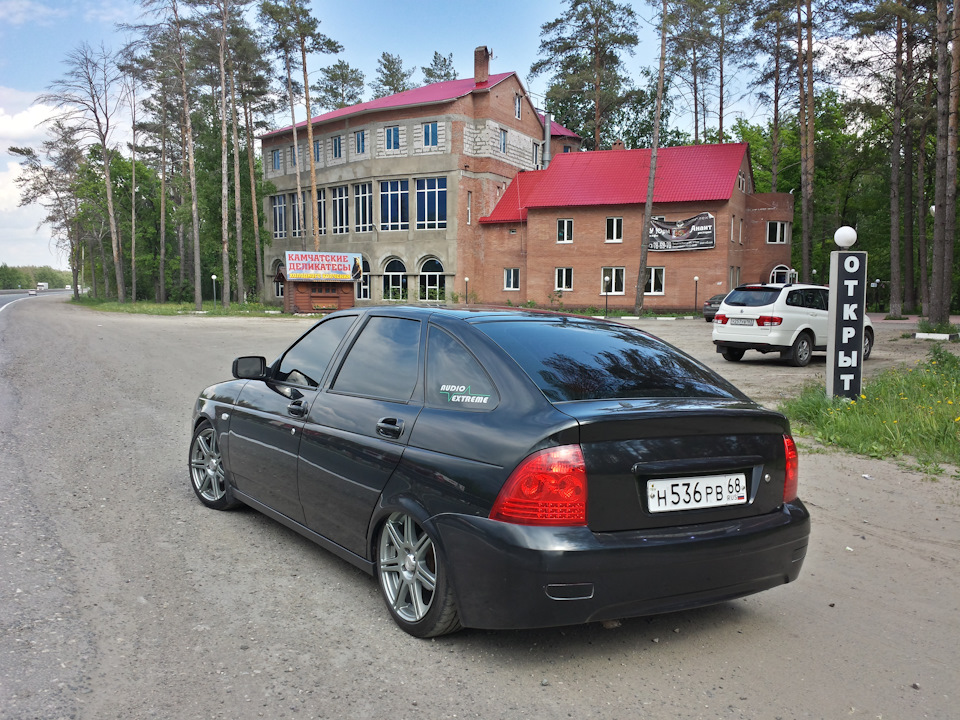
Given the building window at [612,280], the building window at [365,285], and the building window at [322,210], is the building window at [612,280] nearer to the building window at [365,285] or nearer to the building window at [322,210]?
the building window at [365,285]

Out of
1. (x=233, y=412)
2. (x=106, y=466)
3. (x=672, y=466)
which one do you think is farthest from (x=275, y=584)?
→ (x=106, y=466)

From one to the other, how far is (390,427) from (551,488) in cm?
99

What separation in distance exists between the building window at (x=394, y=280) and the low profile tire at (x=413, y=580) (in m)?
→ 49.9

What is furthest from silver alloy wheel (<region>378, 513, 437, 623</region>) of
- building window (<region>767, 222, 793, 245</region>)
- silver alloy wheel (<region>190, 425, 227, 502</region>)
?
building window (<region>767, 222, 793, 245</region>)

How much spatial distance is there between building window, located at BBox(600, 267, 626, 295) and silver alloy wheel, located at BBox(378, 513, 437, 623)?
43.6 meters

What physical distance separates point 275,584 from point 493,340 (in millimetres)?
1842

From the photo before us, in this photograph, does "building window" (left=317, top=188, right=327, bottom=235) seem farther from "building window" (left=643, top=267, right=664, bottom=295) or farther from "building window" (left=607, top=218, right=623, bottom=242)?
"building window" (left=643, top=267, right=664, bottom=295)

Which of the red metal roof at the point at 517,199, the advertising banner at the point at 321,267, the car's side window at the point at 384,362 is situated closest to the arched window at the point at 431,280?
the red metal roof at the point at 517,199

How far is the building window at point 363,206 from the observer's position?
54250mm

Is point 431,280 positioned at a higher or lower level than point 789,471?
higher

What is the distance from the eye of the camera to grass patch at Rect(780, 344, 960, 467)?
7.42 m

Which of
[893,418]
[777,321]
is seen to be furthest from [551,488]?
[777,321]

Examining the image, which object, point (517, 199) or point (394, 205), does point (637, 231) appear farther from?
→ point (394, 205)

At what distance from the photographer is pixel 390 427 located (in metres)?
3.63
